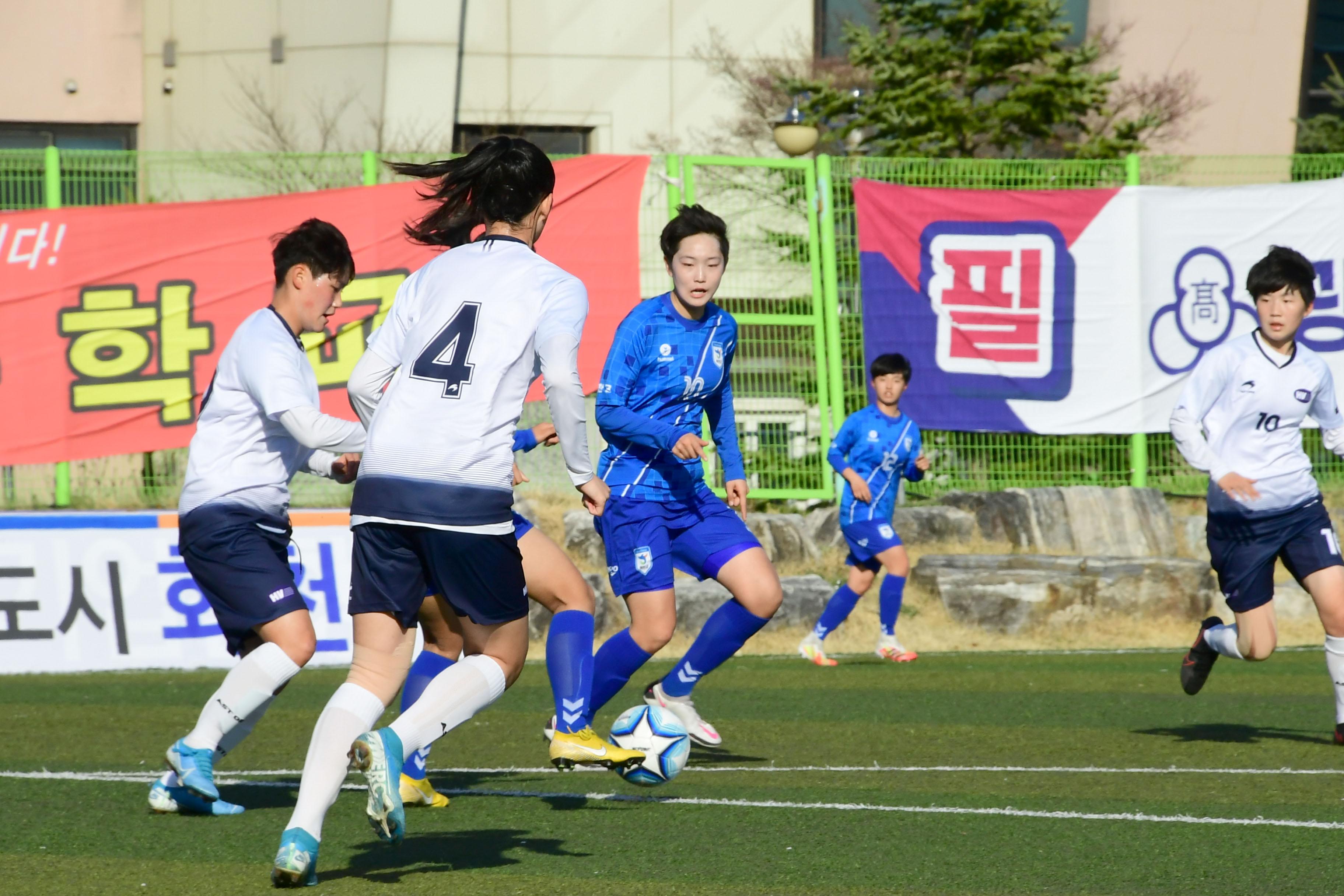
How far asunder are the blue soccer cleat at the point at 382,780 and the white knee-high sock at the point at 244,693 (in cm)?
172

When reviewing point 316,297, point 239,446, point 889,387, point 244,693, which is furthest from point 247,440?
point 889,387

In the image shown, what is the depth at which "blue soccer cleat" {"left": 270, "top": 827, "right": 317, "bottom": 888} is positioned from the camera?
4188 mm

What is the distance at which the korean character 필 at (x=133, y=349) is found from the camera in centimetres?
1234

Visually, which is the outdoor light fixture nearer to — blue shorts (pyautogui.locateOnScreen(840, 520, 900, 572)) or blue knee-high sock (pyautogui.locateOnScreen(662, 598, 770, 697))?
blue shorts (pyautogui.locateOnScreen(840, 520, 900, 572))

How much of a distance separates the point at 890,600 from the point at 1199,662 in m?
3.75

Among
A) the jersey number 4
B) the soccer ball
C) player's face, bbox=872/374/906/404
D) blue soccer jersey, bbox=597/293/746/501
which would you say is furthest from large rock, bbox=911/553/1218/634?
the jersey number 4

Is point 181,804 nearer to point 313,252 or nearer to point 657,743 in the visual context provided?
point 657,743

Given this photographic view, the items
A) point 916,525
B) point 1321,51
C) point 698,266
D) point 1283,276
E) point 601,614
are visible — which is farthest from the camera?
point 1321,51

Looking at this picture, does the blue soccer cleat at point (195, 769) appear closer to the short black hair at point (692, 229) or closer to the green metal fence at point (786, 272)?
the short black hair at point (692, 229)

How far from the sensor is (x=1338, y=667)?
24.6 ft

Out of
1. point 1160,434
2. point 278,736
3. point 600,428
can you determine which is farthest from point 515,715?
point 1160,434

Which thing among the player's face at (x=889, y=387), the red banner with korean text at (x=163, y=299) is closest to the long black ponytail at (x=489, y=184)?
the player's face at (x=889, y=387)

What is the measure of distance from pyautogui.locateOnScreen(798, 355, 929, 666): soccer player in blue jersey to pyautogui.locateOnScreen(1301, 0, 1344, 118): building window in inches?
604

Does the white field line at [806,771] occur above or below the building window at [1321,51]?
below
